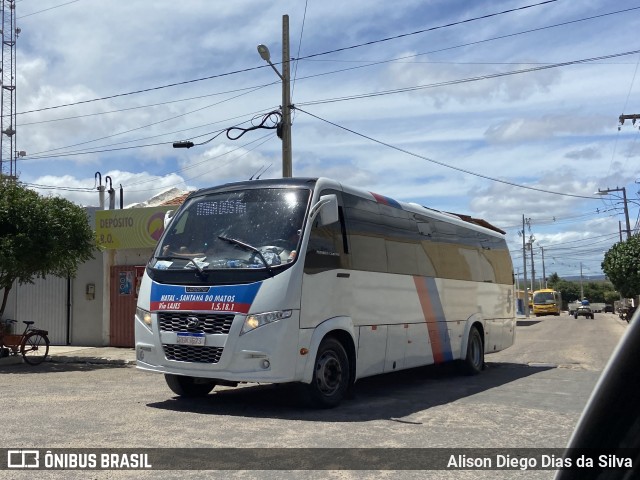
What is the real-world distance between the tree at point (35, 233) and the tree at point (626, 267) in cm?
3931

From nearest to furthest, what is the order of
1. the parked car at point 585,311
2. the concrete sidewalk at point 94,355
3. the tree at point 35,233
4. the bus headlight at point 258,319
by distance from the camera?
the bus headlight at point 258,319, the tree at point 35,233, the concrete sidewalk at point 94,355, the parked car at point 585,311

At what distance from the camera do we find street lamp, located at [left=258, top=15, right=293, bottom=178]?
57.8 feet

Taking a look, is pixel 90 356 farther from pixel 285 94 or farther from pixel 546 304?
pixel 546 304

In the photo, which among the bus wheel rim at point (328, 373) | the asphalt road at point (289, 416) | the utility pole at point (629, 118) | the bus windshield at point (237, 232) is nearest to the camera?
→ the asphalt road at point (289, 416)

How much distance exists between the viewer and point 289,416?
26.3ft

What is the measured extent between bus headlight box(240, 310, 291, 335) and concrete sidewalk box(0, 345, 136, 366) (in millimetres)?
8145

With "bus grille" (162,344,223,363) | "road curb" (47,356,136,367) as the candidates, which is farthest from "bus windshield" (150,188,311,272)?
"road curb" (47,356,136,367)

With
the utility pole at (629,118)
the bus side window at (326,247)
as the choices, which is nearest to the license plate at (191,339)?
the bus side window at (326,247)

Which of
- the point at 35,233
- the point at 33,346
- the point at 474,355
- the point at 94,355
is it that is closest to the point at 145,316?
the point at 35,233

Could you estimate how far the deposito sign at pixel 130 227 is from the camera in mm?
17844

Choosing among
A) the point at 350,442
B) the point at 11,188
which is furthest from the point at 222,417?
the point at 11,188

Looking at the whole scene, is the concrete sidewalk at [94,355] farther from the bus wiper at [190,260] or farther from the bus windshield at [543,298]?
the bus windshield at [543,298]

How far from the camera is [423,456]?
19.7ft

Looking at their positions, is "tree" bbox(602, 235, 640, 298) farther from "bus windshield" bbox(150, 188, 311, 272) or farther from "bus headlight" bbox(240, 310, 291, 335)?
"bus headlight" bbox(240, 310, 291, 335)
